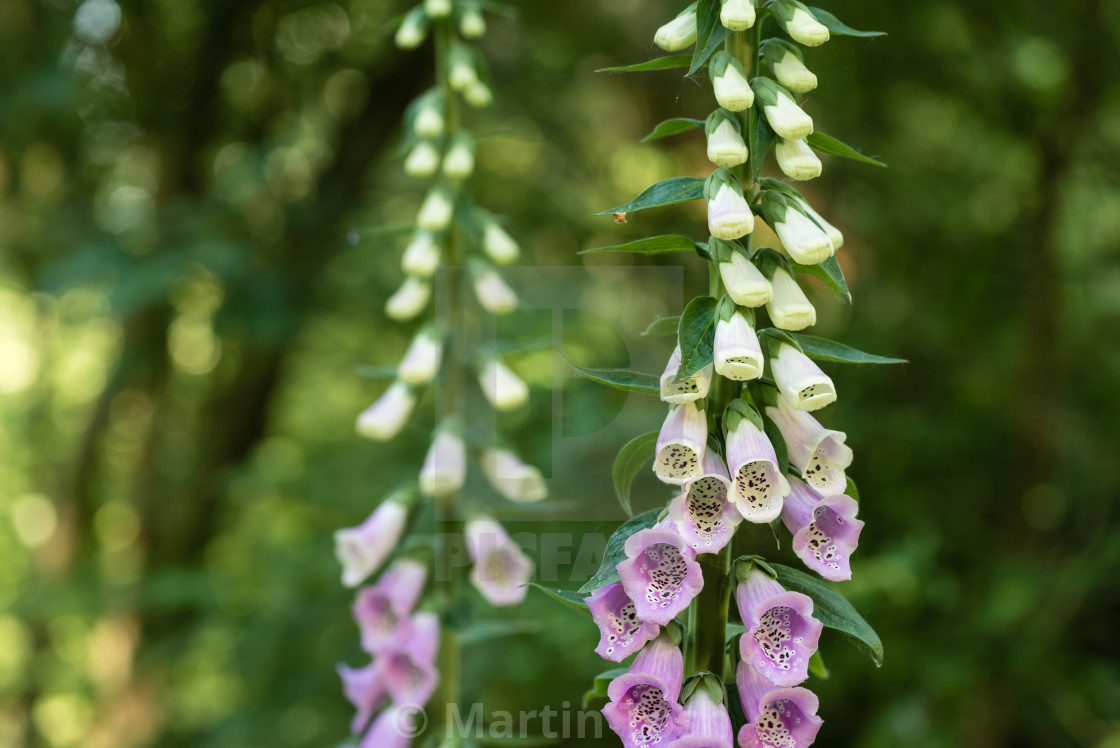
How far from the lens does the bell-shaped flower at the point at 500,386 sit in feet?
5.43

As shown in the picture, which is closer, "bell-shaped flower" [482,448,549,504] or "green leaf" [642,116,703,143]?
"green leaf" [642,116,703,143]

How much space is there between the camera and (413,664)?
4.90ft

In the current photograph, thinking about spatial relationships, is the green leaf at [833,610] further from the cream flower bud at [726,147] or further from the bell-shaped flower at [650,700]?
the cream flower bud at [726,147]

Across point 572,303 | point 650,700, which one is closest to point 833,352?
point 650,700

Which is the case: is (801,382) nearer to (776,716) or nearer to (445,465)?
(776,716)

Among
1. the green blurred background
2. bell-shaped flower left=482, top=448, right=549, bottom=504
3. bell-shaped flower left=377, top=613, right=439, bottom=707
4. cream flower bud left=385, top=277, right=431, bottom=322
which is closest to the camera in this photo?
bell-shaped flower left=377, top=613, right=439, bottom=707

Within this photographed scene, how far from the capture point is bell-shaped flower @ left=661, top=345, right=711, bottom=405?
0.84m

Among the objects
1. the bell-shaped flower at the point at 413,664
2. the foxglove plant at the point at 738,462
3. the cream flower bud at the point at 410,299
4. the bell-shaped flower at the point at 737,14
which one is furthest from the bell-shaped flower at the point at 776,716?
the cream flower bud at the point at 410,299

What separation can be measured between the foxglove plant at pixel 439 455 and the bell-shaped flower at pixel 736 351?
79 centimetres

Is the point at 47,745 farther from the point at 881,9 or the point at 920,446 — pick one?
the point at 881,9

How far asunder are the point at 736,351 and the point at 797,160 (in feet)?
0.72

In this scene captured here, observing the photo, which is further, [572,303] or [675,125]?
[572,303]

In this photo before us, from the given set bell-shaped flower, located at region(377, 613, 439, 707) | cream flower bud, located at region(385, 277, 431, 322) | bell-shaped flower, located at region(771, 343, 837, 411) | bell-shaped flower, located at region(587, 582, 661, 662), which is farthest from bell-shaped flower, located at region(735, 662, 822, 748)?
cream flower bud, located at region(385, 277, 431, 322)

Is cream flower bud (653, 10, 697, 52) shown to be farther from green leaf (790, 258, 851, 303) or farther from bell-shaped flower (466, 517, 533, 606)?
bell-shaped flower (466, 517, 533, 606)
